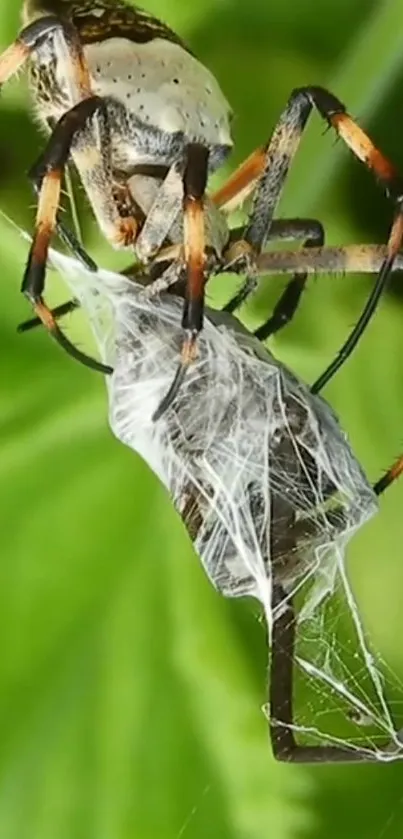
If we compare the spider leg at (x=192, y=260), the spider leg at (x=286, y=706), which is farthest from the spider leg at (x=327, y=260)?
the spider leg at (x=286, y=706)

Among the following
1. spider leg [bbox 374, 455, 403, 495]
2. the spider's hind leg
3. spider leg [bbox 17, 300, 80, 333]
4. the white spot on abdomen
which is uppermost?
the white spot on abdomen

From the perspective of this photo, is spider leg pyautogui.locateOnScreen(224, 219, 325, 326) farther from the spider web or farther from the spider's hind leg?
the spider web

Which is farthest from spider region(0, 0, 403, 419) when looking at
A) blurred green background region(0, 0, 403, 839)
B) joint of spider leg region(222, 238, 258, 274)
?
blurred green background region(0, 0, 403, 839)

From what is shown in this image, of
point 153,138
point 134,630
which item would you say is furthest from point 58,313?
point 134,630

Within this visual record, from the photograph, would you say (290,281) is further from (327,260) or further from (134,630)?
(134,630)

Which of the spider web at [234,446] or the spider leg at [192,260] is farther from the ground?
the spider leg at [192,260]

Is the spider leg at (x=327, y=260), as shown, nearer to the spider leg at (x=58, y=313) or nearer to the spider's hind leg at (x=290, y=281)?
the spider's hind leg at (x=290, y=281)

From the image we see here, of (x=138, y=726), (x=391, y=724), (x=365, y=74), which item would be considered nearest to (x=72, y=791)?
(x=138, y=726)
